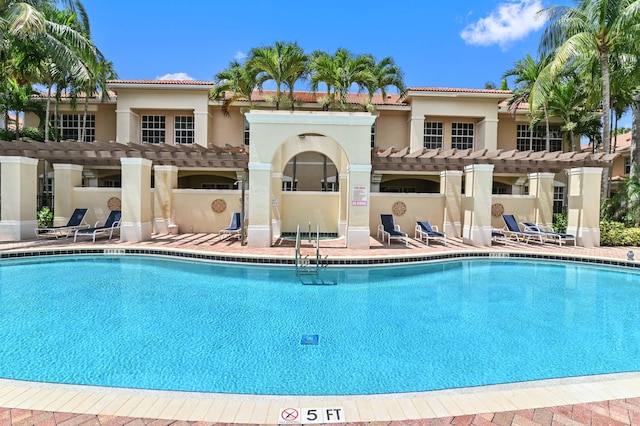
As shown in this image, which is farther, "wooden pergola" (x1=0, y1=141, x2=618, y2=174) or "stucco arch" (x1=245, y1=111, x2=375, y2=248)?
"wooden pergola" (x1=0, y1=141, x2=618, y2=174)

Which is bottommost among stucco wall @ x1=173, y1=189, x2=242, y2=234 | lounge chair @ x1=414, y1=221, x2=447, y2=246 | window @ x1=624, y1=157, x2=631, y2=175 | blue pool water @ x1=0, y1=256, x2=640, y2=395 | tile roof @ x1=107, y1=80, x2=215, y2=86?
blue pool water @ x1=0, y1=256, x2=640, y2=395

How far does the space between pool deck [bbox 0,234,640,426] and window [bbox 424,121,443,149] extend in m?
22.0

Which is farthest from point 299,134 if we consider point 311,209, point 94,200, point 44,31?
point 94,200

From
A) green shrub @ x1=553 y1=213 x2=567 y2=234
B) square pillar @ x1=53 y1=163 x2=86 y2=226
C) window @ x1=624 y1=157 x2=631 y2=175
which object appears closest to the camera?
square pillar @ x1=53 y1=163 x2=86 y2=226

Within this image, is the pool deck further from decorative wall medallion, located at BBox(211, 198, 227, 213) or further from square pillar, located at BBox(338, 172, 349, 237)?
decorative wall medallion, located at BBox(211, 198, 227, 213)

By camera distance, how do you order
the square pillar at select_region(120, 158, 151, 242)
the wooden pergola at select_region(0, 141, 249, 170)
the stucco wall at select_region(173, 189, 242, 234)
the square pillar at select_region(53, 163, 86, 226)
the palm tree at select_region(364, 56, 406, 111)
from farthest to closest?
1. the palm tree at select_region(364, 56, 406, 111)
2. the stucco wall at select_region(173, 189, 242, 234)
3. the square pillar at select_region(53, 163, 86, 226)
4. the wooden pergola at select_region(0, 141, 249, 170)
5. the square pillar at select_region(120, 158, 151, 242)

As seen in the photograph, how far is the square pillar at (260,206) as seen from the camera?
13.1 metres

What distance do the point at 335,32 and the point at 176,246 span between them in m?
15.6

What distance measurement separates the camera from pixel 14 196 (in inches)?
555

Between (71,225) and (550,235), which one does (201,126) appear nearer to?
(71,225)

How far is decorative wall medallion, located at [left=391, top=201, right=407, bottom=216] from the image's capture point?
17484 mm

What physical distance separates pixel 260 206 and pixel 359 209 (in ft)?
12.9

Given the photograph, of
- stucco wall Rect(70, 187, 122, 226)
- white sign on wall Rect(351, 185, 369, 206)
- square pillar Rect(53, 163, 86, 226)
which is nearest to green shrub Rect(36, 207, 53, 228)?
square pillar Rect(53, 163, 86, 226)

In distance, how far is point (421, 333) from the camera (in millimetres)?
6008
